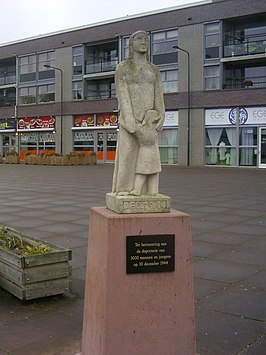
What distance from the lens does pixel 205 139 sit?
3981 centimetres

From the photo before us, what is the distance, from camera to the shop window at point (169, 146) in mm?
41500

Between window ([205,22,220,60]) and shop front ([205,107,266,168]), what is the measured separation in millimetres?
4270

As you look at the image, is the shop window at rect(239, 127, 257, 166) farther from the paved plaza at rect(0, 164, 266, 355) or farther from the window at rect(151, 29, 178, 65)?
the paved plaza at rect(0, 164, 266, 355)

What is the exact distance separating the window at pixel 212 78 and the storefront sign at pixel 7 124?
2326 cm

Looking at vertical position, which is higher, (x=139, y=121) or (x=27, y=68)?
(x=27, y=68)

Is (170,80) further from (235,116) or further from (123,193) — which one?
(123,193)

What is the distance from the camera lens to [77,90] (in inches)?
1911

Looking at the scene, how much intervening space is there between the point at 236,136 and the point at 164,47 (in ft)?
33.0

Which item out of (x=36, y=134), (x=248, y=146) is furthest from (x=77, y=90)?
(x=248, y=146)

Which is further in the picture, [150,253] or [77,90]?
[77,90]

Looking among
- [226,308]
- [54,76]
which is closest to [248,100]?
[54,76]

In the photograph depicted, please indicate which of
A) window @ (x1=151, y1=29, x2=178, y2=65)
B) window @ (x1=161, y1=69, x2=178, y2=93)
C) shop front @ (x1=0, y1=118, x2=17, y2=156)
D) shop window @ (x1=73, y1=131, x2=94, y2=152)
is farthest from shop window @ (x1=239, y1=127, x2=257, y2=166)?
shop front @ (x1=0, y1=118, x2=17, y2=156)

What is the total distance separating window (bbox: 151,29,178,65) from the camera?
41.7 meters

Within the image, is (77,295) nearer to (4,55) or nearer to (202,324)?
(202,324)
